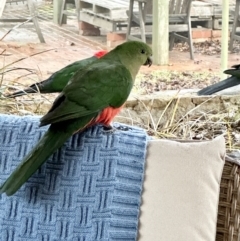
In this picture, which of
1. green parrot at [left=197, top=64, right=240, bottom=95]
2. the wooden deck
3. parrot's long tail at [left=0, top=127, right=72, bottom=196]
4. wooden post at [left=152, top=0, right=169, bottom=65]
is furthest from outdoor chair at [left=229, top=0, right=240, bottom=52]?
parrot's long tail at [left=0, top=127, right=72, bottom=196]

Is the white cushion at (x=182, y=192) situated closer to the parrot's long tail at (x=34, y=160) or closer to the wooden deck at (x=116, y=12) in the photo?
the parrot's long tail at (x=34, y=160)

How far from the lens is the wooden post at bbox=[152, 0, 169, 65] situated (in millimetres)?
2027

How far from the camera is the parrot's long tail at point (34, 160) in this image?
129 centimetres

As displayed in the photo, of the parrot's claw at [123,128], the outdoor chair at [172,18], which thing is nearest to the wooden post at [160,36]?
the outdoor chair at [172,18]

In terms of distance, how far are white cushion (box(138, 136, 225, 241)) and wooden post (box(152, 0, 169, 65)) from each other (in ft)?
2.51

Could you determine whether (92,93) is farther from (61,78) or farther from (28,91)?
(28,91)

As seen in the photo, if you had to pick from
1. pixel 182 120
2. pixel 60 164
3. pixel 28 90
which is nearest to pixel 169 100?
pixel 182 120

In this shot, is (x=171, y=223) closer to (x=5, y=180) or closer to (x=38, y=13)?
(x=5, y=180)

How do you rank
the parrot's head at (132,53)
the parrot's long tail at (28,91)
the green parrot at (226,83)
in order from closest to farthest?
the parrot's head at (132,53), the parrot's long tail at (28,91), the green parrot at (226,83)

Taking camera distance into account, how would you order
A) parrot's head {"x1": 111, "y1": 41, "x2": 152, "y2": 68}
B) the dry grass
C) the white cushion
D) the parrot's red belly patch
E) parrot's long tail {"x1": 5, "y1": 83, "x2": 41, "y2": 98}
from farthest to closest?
the dry grass, parrot's long tail {"x1": 5, "y1": 83, "x2": 41, "y2": 98}, parrot's head {"x1": 111, "y1": 41, "x2": 152, "y2": 68}, the parrot's red belly patch, the white cushion

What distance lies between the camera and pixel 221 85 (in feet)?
6.66

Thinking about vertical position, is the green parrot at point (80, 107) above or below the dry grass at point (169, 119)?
below

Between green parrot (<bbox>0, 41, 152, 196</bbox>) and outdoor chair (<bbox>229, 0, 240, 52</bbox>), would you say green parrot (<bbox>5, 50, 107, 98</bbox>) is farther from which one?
outdoor chair (<bbox>229, 0, 240, 52</bbox>)

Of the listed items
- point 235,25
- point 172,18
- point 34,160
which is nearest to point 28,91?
point 34,160
